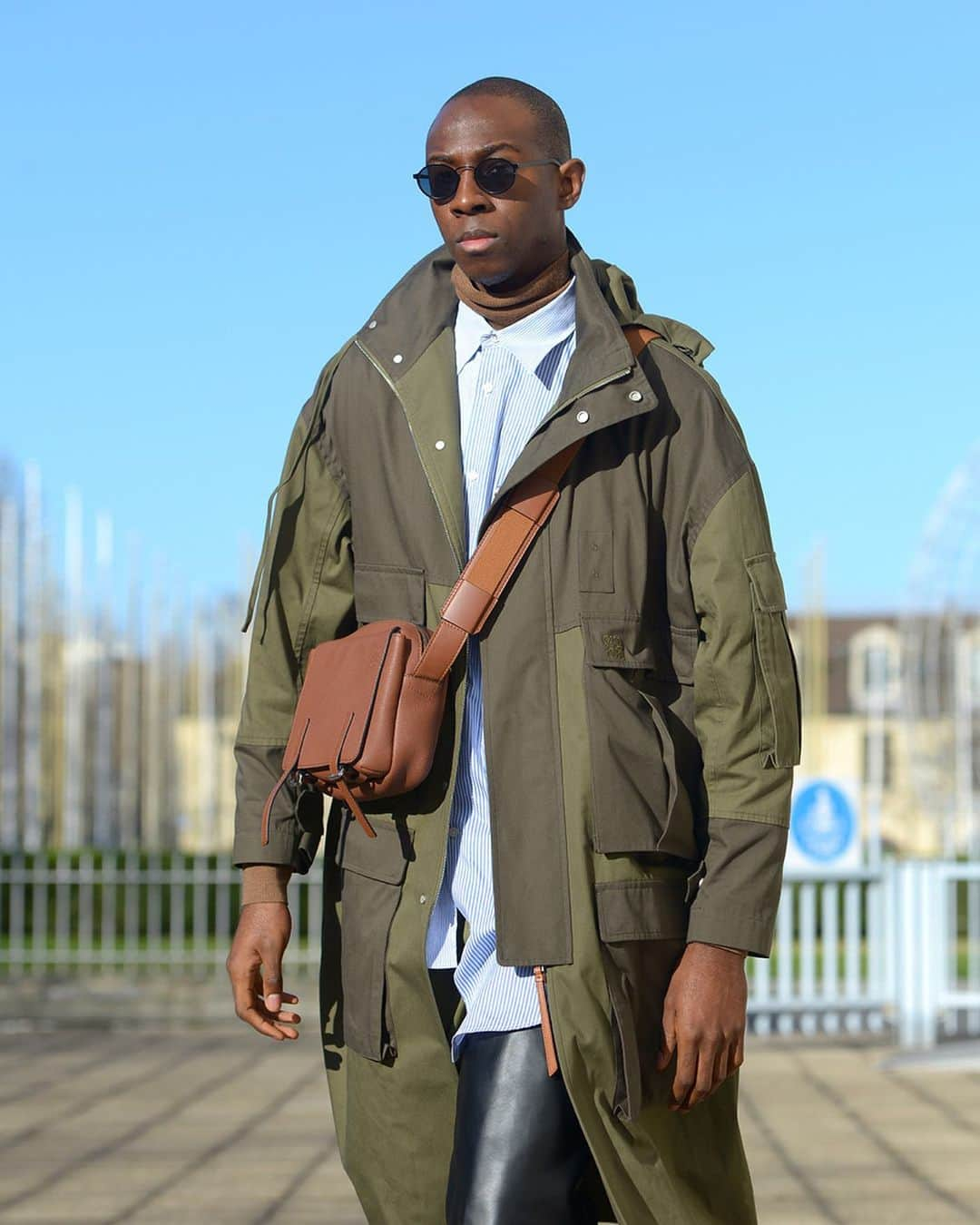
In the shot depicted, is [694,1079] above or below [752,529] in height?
below

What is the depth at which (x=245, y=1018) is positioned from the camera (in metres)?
2.74

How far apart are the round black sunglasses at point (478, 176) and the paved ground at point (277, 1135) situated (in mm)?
3855

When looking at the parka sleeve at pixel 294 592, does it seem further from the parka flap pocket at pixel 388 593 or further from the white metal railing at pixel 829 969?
the white metal railing at pixel 829 969

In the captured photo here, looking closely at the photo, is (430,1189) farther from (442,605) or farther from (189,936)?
(189,936)

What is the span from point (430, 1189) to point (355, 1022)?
23 centimetres

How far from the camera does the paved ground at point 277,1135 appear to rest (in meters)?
6.17

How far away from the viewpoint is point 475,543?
2695mm

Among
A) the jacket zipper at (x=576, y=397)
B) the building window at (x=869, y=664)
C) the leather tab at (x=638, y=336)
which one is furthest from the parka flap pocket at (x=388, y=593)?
the building window at (x=869, y=664)

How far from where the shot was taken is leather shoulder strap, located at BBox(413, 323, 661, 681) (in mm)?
2605

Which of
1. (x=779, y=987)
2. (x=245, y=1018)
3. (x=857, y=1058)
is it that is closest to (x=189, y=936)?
(x=779, y=987)

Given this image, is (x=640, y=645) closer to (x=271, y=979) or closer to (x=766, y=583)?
(x=766, y=583)

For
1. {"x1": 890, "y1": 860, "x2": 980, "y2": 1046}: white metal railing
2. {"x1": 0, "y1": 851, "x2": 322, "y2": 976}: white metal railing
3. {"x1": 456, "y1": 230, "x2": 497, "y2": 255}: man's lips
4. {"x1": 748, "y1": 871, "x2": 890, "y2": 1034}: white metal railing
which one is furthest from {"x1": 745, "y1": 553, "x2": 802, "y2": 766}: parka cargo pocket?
{"x1": 0, "y1": 851, "x2": 322, "y2": 976}: white metal railing

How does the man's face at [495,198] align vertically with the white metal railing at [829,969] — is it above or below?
above

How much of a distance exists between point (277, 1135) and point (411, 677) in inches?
218
